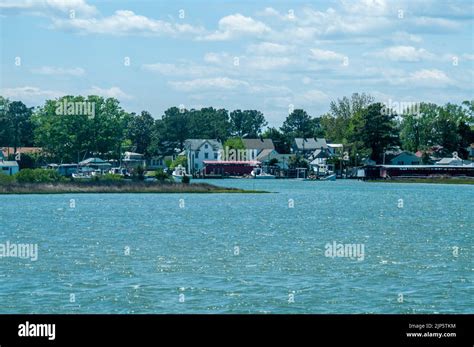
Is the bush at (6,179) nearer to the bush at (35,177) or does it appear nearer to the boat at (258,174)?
the bush at (35,177)

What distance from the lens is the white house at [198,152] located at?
19300 cm

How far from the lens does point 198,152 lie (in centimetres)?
19600

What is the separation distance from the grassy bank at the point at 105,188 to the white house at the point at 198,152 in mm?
83034

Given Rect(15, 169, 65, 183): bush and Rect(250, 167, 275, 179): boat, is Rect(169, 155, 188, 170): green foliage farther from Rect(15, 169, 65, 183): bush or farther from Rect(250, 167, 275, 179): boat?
Rect(15, 169, 65, 183): bush

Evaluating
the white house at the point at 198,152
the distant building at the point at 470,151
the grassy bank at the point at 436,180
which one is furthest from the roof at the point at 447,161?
the white house at the point at 198,152

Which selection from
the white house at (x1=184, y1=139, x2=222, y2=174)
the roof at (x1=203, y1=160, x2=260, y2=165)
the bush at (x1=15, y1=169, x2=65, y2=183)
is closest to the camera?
the bush at (x1=15, y1=169, x2=65, y2=183)

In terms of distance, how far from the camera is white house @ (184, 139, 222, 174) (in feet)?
633

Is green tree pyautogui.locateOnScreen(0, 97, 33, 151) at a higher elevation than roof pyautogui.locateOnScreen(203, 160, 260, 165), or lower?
higher

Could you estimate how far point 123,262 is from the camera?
39875 mm

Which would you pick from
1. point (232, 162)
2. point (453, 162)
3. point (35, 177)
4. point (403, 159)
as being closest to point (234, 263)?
point (35, 177)

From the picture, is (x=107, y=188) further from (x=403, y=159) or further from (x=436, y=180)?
(x=403, y=159)

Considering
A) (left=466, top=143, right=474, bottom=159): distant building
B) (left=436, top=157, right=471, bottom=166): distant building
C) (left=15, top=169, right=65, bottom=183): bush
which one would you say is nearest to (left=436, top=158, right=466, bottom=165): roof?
(left=436, top=157, right=471, bottom=166): distant building

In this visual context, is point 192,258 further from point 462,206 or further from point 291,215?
point 462,206
